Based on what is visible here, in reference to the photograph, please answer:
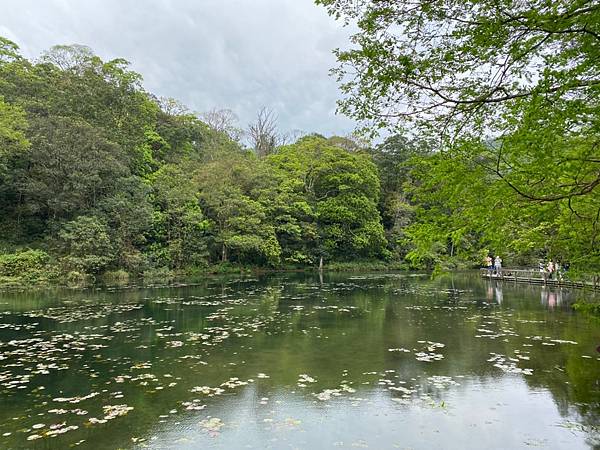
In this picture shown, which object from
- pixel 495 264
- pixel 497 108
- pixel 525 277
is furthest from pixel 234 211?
pixel 497 108

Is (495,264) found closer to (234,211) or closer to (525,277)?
(525,277)

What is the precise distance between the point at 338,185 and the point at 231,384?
102 ft

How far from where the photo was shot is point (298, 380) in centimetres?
609

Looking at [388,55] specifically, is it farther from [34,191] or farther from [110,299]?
[34,191]

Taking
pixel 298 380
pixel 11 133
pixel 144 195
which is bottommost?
pixel 298 380

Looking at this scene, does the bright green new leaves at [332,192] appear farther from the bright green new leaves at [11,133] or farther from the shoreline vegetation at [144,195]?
the bright green new leaves at [11,133]

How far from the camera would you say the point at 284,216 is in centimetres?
3231

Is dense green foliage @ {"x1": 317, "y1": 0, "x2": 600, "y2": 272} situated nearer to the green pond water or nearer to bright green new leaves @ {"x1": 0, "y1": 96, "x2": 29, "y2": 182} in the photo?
the green pond water

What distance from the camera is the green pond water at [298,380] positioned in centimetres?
436

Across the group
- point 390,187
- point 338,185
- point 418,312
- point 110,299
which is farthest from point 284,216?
point 418,312

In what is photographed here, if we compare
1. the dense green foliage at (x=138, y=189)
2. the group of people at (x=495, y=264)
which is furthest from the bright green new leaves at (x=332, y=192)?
the group of people at (x=495, y=264)

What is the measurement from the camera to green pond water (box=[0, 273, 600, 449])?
4363 millimetres

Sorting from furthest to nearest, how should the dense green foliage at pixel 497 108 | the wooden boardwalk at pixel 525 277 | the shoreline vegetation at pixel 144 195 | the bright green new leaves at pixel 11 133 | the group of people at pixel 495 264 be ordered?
the group of people at pixel 495 264 < the shoreline vegetation at pixel 144 195 < the bright green new leaves at pixel 11 133 < the wooden boardwalk at pixel 525 277 < the dense green foliage at pixel 497 108

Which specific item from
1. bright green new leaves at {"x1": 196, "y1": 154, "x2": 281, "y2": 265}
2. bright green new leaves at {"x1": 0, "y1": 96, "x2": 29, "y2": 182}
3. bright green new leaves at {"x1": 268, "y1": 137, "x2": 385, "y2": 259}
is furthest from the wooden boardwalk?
bright green new leaves at {"x1": 0, "y1": 96, "x2": 29, "y2": 182}
